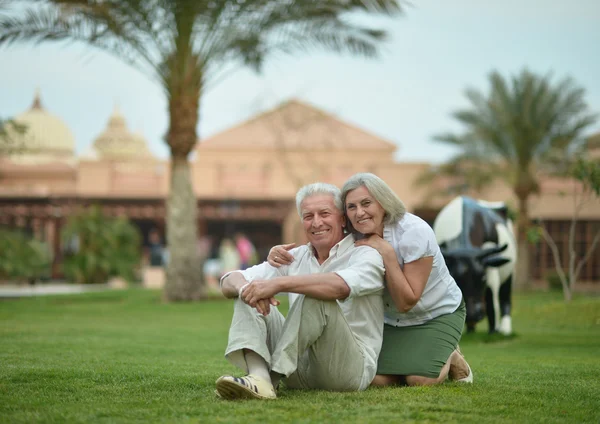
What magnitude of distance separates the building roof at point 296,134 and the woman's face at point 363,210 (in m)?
29.5

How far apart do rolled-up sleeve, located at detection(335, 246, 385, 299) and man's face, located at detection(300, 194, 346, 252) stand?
8.3 inches

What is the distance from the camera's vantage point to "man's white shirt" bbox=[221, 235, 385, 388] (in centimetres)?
457

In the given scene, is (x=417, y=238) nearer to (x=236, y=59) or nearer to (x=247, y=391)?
(x=247, y=391)

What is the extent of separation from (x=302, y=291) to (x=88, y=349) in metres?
4.22

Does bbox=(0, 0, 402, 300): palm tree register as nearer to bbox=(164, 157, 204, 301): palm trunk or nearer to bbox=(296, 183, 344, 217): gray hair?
bbox=(164, 157, 204, 301): palm trunk

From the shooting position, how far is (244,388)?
14.4 ft

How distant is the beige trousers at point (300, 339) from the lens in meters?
4.46

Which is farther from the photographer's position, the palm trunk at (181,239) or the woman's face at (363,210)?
the palm trunk at (181,239)

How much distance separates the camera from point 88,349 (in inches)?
315

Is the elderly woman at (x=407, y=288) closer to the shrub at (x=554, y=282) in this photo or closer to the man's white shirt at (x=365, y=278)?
the man's white shirt at (x=365, y=278)

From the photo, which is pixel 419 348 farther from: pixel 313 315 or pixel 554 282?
pixel 554 282

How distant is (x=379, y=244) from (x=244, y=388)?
1.08 meters

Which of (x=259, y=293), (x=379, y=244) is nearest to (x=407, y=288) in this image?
(x=379, y=244)

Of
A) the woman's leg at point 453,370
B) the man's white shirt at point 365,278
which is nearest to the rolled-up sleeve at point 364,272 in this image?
the man's white shirt at point 365,278
